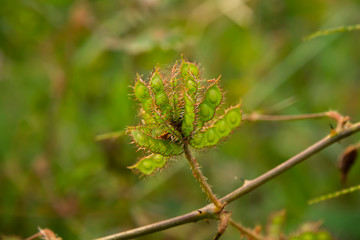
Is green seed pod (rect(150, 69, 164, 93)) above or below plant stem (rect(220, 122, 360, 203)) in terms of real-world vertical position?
above

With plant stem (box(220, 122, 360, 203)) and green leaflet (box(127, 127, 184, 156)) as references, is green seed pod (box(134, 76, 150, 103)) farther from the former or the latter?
plant stem (box(220, 122, 360, 203))

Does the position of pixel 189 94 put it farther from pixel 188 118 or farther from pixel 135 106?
pixel 135 106

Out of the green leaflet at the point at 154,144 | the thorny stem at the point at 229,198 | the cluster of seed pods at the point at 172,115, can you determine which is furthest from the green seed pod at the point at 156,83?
the thorny stem at the point at 229,198

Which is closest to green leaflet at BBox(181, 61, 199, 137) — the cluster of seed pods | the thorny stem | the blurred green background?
the cluster of seed pods

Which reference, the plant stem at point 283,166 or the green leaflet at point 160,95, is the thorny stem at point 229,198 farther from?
the green leaflet at point 160,95

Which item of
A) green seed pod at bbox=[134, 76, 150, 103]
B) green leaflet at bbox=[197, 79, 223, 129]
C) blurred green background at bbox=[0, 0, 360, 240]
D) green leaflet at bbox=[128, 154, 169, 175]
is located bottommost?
green leaflet at bbox=[128, 154, 169, 175]

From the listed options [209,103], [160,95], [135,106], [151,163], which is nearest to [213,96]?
[209,103]

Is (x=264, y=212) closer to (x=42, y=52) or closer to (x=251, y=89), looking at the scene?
(x=251, y=89)
